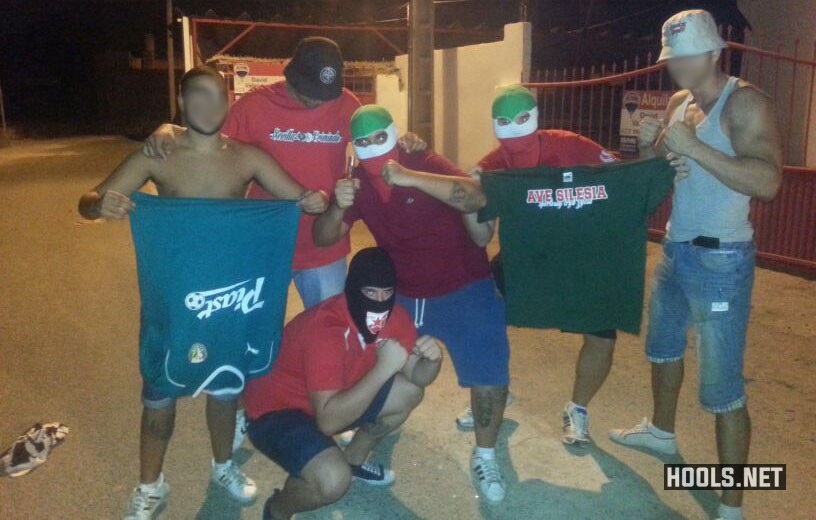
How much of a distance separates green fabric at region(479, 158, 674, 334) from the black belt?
265 millimetres

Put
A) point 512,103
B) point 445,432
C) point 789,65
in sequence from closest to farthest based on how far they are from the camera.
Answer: point 512,103 < point 445,432 < point 789,65

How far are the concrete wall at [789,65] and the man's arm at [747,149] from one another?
8.68 meters

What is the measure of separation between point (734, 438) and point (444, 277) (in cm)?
146

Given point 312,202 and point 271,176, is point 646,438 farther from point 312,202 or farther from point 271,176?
point 271,176

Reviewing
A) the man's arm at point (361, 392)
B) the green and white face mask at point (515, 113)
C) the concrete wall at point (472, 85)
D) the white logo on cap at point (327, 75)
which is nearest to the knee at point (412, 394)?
the man's arm at point (361, 392)


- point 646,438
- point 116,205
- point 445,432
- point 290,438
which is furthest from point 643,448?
point 116,205

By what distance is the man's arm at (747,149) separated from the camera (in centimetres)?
276

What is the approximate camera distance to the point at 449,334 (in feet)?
11.5

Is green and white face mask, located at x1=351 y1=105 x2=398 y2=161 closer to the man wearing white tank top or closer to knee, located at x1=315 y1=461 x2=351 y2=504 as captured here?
the man wearing white tank top

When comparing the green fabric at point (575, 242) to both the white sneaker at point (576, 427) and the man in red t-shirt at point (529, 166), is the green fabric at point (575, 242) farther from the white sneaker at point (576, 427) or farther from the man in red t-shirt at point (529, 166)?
the white sneaker at point (576, 427)

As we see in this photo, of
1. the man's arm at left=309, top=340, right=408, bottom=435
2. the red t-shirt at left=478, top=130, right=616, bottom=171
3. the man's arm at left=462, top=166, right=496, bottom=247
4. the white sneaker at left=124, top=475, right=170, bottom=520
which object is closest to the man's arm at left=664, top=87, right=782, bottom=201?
the red t-shirt at left=478, top=130, right=616, bottom=171

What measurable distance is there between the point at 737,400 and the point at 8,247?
27.7ft

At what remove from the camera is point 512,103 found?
3457 millimetres

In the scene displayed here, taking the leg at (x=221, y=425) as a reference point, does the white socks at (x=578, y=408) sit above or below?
below
